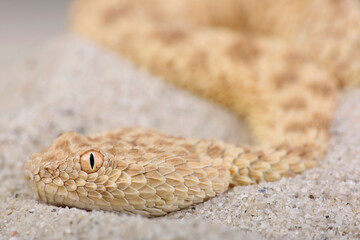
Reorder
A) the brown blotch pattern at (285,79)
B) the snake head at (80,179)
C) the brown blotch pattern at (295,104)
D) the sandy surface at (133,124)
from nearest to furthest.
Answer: the sandy surface at (133,124), the snake head at (80,179), the brown blotch pattern at (295,104), the brown blotch pattern at (285,79)

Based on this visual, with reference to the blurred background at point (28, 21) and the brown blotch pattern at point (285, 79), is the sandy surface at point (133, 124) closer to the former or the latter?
the brown blotch pattern at point (285, 79)

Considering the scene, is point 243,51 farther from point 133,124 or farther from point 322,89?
point 133,124

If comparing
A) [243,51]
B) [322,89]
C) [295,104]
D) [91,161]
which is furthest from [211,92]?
[91,161]

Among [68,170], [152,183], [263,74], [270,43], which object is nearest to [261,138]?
[263,74]

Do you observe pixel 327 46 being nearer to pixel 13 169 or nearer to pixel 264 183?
pixel 264 183

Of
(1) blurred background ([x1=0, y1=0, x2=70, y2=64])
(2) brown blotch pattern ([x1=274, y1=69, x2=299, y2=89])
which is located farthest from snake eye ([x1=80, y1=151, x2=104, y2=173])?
(1) blurred background ([x1=0, y1=0, x2=70, y2=64])

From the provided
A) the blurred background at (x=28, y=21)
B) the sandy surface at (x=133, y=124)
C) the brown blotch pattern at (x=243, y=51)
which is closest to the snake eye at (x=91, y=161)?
the sandy surface at (x=133, y=124)
